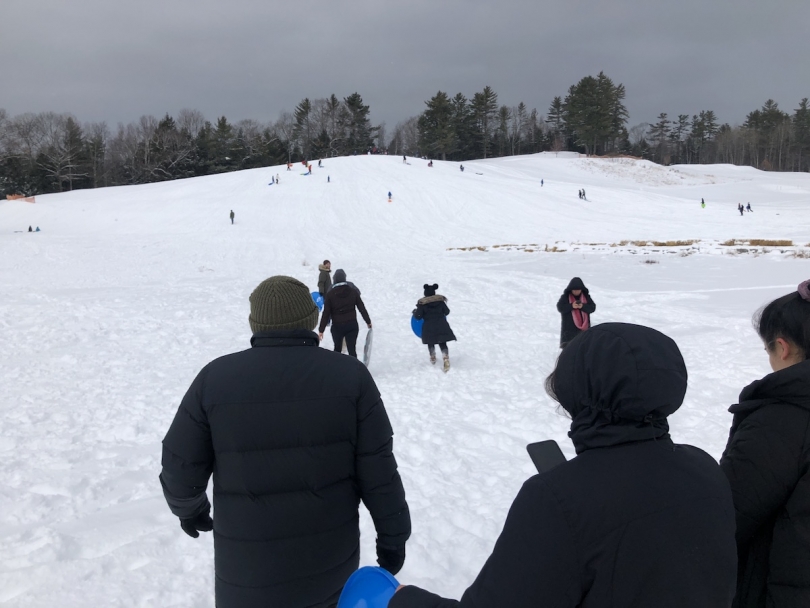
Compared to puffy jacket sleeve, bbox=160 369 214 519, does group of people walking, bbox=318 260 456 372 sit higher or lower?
lower

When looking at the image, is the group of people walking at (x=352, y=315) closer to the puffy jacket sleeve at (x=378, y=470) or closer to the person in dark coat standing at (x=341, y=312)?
the person in dark coat standing at (x=341, y=312)

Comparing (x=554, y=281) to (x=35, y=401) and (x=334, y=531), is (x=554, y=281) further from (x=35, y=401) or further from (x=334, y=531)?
(x=334, y=531)

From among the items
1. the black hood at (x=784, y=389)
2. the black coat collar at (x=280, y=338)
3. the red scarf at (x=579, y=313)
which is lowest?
the red scarf at (x=579, y=313)

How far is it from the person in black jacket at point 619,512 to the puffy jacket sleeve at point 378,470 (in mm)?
767

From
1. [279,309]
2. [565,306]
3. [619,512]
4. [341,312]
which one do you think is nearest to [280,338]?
[279,309]

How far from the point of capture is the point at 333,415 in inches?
79.3

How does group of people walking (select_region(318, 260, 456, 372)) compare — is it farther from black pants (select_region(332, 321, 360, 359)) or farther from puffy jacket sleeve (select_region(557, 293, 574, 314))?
puffy jacket sleeve (select_region(557, 293, 574, 314))

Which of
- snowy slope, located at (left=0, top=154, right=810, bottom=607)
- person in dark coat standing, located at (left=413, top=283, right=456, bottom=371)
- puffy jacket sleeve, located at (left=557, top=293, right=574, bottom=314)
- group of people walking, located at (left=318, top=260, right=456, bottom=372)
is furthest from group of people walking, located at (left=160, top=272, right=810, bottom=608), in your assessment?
person in dark coat standing, located at (left=413, top=283, right=456, bottom=371)

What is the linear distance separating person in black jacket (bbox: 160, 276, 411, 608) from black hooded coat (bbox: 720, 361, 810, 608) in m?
1.28

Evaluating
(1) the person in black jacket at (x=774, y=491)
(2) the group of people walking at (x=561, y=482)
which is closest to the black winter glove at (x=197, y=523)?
(2) the group of people walking at (x=561, y=482)

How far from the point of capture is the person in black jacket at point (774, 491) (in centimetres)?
160

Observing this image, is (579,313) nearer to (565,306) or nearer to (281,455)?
(565,306)

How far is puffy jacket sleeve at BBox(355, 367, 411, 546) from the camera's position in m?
2.11

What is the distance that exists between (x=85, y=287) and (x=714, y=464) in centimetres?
1724
